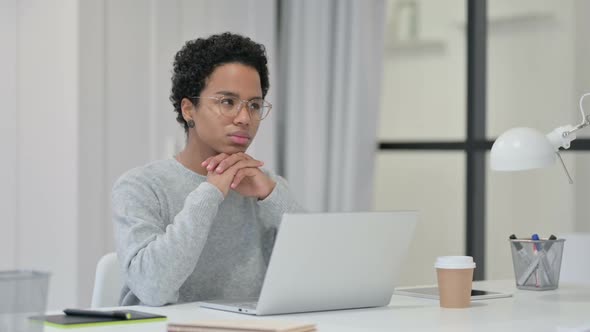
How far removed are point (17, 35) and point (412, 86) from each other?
183 cm

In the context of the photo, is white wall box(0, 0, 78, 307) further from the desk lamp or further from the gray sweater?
the desk lamp

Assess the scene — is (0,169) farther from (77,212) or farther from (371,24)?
(371,24)

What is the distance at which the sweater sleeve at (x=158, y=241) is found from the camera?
199 cm

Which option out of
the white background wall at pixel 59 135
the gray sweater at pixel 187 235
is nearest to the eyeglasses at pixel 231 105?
the gray sweater at pixel 187 235

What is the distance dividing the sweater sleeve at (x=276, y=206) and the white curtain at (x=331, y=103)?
181cm

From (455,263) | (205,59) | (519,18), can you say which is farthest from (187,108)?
(519,18)

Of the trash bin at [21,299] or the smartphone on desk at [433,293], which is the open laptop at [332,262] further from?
the trash bin at [21,299]

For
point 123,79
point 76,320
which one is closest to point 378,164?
point 123,79

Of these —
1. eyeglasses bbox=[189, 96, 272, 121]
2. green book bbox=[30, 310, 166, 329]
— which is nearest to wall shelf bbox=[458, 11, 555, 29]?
eyeglasses bbox=[189, 96, 272, 121]

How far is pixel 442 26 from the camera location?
4.25 metres

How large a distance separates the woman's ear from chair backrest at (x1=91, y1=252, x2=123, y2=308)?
0.38 m

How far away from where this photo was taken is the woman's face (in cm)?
224

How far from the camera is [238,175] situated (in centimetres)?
219

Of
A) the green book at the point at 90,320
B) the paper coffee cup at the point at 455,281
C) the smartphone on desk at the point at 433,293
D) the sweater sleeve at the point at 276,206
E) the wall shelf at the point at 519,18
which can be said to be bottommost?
the smartphone on desk at the point at 433,293
